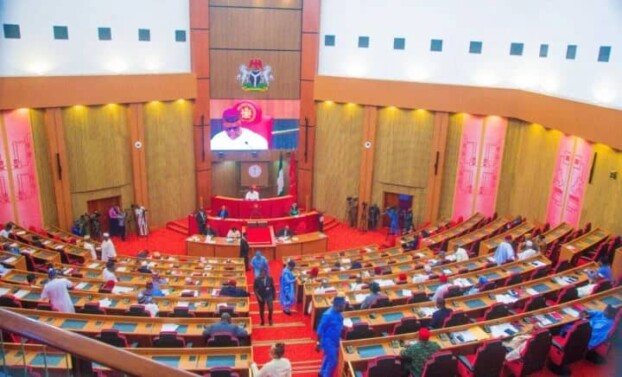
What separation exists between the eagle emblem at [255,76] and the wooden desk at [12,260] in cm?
1062

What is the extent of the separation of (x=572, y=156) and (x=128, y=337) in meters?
13.3

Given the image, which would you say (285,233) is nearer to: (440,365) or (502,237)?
(502,237)

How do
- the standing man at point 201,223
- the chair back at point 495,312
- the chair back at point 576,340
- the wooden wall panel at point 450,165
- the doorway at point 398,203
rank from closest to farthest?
1. the chair back at point 576,340
2. the chair back at point 495,312
3. the standing man at point 201,223
4. the wooden wall panel at point 450,165
5. the doorway at point 398,203

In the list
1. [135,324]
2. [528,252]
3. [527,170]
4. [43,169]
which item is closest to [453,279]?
[528,252]

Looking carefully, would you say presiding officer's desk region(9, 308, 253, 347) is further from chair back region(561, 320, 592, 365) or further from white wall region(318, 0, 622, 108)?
white wall region(318, 0, 622, 108)

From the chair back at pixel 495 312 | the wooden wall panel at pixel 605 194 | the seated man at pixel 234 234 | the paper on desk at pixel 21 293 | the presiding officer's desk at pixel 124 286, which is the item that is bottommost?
the seated man at pixel 234 234

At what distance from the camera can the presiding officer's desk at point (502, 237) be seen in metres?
14.1

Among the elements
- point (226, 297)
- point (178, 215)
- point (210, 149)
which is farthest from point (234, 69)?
point (226, 297)

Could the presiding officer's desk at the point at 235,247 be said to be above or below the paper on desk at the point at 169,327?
below

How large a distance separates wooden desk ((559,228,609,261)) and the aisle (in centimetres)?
653

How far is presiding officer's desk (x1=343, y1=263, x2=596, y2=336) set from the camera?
9.12 m

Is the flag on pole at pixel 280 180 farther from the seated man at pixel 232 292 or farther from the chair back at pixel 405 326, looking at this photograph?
the chair back at pixel 405 326

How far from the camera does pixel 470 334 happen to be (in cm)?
823

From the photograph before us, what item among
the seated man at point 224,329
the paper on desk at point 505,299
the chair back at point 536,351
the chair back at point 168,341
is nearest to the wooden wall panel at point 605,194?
the paper on desk at point 505,299
